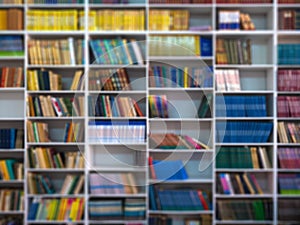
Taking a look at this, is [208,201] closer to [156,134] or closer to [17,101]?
[17,101]

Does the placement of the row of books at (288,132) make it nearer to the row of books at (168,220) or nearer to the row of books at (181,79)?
the row of books at (168,220)

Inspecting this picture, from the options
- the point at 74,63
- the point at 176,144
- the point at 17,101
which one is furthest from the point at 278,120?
the point at 176,144

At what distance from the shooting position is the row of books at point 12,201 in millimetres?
4562

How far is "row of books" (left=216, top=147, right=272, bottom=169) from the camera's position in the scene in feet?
14.8

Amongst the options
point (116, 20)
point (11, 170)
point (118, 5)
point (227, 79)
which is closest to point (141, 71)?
point (116, 20)

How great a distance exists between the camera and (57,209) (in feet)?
14.9

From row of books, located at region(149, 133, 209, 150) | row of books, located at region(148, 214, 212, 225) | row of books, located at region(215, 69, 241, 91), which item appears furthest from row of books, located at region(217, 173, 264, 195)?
row of books, located at region(149, 133, 209, 150)

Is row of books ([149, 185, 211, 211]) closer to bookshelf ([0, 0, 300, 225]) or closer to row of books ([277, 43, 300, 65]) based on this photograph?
bookshelf ([0, 0, 300, 225])

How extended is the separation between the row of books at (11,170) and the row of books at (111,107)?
283cm

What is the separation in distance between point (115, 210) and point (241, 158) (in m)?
1.24

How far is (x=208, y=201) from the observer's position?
4.53 metres

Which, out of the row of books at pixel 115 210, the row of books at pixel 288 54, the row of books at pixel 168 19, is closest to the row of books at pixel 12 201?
the row of books at pixel 115 210

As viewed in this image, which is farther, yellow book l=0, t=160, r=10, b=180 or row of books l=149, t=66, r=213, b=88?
yellow book l=0, t=160, r=10, b=180

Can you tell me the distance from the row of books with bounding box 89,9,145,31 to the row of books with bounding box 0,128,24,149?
3.79 ft
